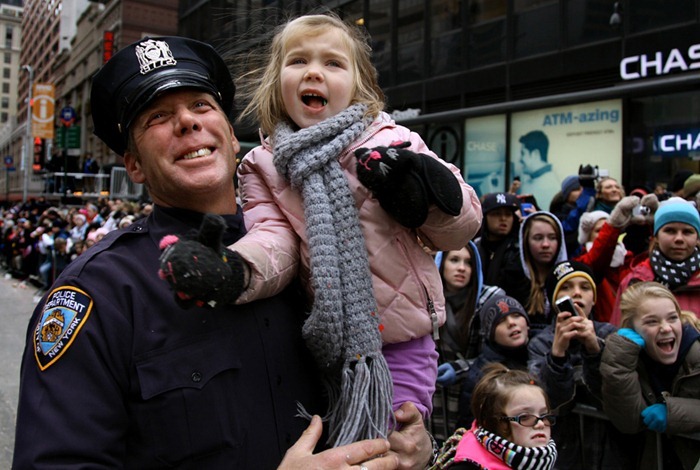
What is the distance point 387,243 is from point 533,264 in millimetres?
3297

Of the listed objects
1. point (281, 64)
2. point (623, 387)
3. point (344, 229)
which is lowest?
point (623, 387)

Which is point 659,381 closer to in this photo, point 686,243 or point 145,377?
point 686,243

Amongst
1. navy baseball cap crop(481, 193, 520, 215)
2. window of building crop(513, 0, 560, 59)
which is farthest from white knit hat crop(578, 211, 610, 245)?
window of building crop(513, 0, 560, 59)

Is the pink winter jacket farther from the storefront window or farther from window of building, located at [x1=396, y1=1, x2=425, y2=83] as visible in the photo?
window of building, located at [x1=396, y1=1, x2=425, y2=83]

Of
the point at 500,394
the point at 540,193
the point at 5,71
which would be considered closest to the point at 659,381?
the point at 500,394

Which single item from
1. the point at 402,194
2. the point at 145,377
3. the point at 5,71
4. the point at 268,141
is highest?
the point at 5,71

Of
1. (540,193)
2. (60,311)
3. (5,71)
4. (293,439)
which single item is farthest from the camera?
(5,71)

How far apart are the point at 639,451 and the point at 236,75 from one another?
3.06m

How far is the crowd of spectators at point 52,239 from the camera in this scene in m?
13.6

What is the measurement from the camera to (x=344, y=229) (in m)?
1.84

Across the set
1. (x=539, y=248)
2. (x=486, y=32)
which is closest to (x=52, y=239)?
(x=486, y=32)

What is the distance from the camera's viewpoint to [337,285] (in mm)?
1761

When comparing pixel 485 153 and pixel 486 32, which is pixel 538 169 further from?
pixel 486 32

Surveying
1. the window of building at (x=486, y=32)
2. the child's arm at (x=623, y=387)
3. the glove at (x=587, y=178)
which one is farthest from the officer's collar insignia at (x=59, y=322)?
the window of building at (x=486, y=32)
